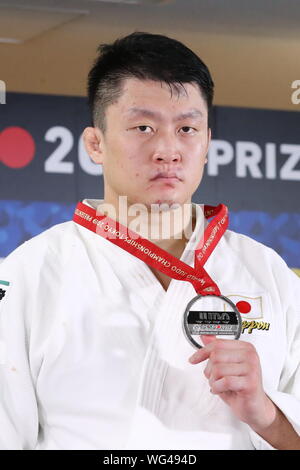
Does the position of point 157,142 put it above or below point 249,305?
above

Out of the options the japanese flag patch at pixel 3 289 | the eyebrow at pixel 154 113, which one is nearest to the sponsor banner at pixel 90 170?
the eyebrow at pixel 154 113

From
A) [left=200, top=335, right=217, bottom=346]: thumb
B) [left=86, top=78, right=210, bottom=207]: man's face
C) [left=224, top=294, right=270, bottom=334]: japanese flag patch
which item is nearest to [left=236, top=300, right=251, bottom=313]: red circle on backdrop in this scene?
[left=224, top=294, right=270, bottom=334]: japanese flag patch

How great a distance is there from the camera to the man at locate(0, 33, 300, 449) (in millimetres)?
1524

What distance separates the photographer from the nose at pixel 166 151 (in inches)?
64.1

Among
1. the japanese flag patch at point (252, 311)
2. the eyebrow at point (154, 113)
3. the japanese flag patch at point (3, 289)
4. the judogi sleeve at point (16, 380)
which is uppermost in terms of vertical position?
the eyebrow at point (154, 113)

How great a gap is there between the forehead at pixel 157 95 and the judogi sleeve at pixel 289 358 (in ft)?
1.25

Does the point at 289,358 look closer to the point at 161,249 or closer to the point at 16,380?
the point at 161,249

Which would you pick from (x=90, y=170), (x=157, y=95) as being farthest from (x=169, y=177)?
(x=90, y=170)

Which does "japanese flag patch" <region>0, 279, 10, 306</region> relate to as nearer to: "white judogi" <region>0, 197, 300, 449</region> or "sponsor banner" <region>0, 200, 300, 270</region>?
"white judogi" <region>0, 197, 300, 449</region>

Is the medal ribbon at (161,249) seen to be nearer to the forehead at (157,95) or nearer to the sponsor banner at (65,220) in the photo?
the forehead at (157,95)

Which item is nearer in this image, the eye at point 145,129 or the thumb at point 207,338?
the thumb at point 207,338

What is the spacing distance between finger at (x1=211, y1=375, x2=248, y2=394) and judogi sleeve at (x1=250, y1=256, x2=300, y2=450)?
11 cm

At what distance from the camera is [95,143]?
1.76m

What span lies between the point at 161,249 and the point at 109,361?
0.79 ft
